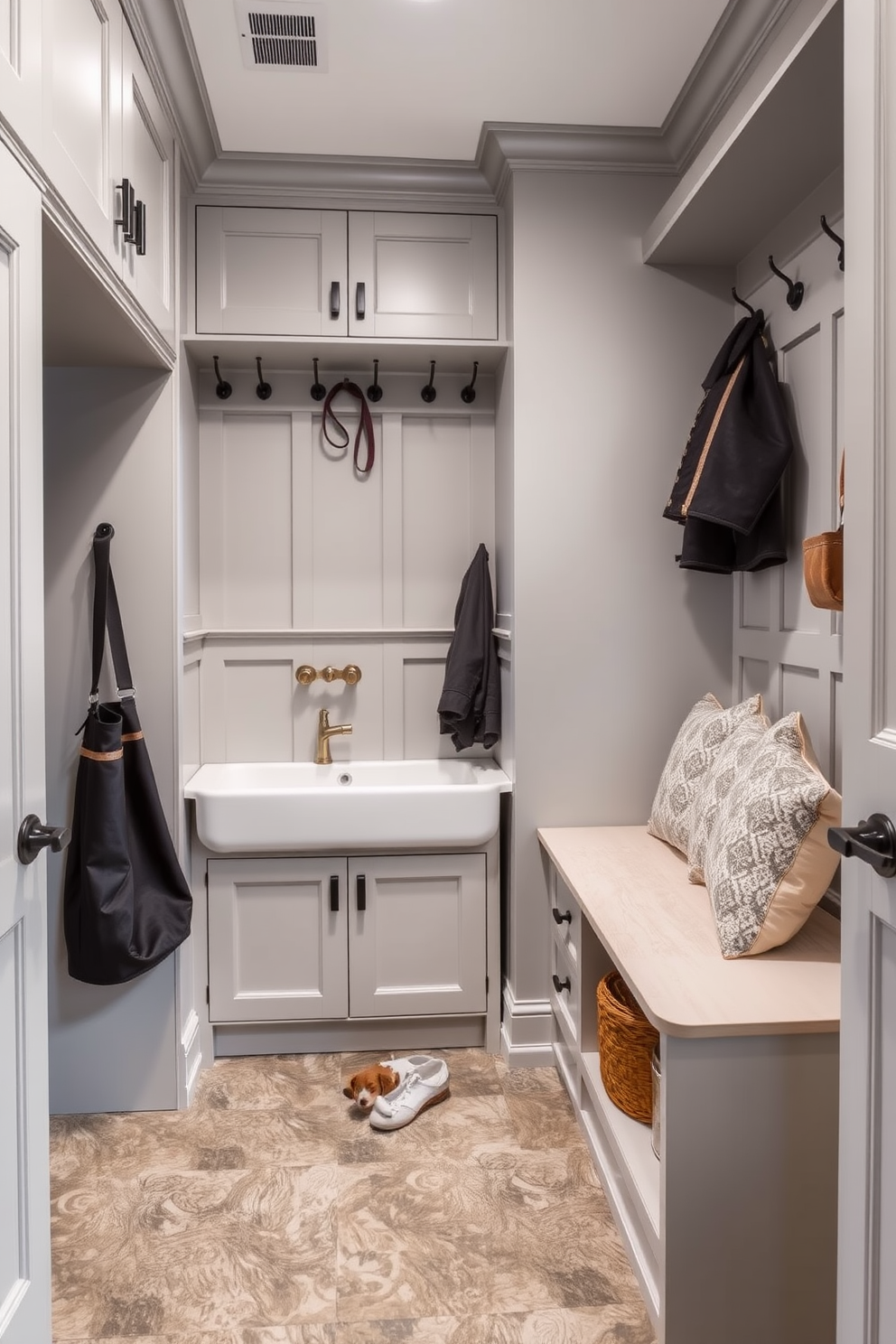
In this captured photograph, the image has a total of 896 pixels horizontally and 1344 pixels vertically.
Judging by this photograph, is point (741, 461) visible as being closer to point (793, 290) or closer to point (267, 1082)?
point (793, 290)

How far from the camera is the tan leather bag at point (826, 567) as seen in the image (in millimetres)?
1584

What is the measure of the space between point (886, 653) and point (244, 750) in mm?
2142

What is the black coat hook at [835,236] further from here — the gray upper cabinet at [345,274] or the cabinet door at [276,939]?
the cabinet door at [276,939]

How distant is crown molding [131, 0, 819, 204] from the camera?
6.45 feet

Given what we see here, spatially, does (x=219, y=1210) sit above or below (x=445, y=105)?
below

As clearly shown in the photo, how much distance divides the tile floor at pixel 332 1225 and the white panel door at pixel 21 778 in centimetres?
48

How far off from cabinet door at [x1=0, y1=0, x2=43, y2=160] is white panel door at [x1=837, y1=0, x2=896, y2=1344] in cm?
107

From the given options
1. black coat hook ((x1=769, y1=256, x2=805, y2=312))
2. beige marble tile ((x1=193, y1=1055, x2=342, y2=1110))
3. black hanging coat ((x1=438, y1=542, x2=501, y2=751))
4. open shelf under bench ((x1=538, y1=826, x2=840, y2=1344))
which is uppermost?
black coat hook ((x1=769, y1=256, x2=805, y2=312))

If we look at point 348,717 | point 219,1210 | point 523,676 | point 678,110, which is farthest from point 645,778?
point 678,110

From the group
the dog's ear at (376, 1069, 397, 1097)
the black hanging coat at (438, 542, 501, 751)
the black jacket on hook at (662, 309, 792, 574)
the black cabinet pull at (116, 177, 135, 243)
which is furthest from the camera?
the black hanging coat at (438, 542, 501, 751)

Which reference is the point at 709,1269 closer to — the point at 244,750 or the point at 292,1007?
the point at 292,1007

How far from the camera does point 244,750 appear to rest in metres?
2.81

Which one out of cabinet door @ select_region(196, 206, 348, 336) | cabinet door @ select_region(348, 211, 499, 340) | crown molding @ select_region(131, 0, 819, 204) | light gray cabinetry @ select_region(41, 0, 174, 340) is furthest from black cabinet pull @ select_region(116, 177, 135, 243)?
cabinet door @ select_region(348, 211, 499, 340)

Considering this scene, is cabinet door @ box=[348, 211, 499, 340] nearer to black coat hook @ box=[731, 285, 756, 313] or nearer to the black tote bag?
black coat hook @ box=[731, 285, 756, 313]
